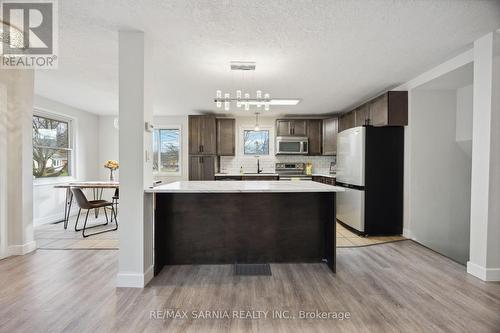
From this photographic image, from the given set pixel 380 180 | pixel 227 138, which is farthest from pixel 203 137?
pixel 380 180

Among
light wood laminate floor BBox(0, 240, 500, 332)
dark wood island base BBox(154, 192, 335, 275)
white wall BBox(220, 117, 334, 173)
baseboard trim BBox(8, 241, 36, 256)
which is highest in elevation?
white wall BBox(220, 117, 334, 173)

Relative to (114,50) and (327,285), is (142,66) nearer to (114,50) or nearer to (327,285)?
(114,50)

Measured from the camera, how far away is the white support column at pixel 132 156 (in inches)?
89.4

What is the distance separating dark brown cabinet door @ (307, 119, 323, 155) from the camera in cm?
595

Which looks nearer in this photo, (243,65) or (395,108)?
(243,65)

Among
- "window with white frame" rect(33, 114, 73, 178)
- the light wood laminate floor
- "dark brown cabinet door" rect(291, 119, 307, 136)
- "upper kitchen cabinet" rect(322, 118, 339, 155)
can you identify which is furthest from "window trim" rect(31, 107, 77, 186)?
"upper kitchen cabinet" rect(322, 118, 339, 155)

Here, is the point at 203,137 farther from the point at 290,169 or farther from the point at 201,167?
the point at 290,169

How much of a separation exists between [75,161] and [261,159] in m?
4.41

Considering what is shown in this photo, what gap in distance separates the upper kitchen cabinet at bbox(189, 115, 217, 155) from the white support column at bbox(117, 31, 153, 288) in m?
3.41

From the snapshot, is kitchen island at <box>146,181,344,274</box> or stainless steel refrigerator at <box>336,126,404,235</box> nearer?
kitchen island at <box>146,181,344,274</box>

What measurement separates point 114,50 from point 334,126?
4.61m

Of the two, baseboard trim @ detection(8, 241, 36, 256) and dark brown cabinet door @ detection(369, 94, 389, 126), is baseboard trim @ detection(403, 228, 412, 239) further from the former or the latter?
baseboard trim @ detection(8, 241, 36, 256)

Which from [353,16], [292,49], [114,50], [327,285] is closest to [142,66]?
[114,50]

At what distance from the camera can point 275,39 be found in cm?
238
